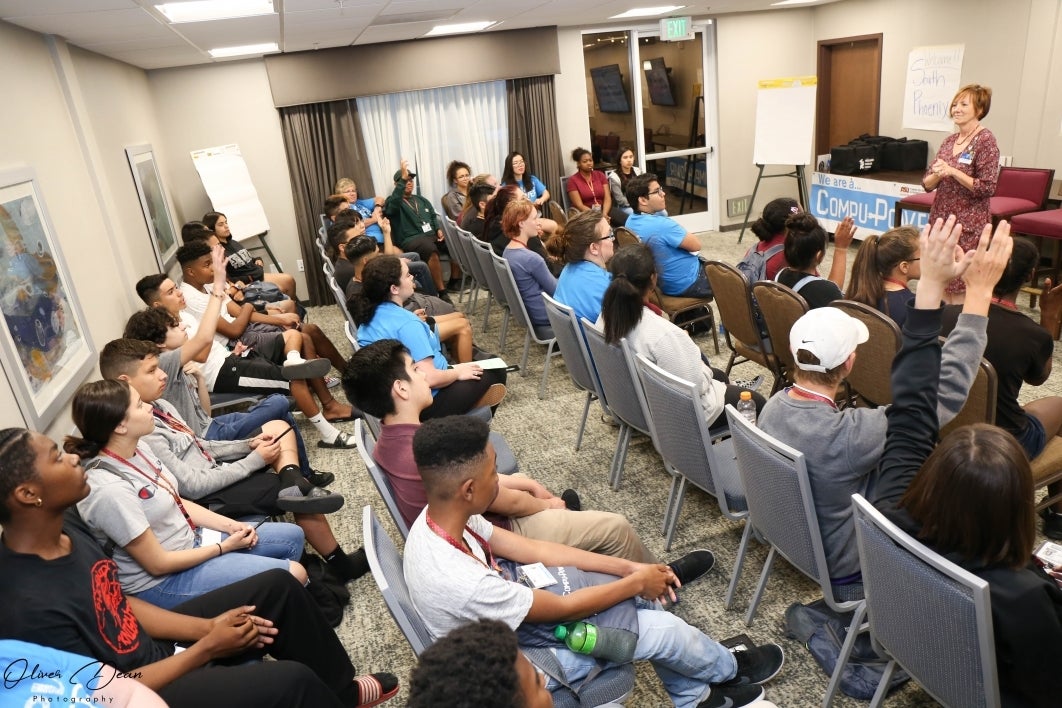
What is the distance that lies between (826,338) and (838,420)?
0.76ft

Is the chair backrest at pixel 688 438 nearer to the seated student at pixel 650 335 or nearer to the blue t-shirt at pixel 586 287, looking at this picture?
the seated student at pixel 650 335

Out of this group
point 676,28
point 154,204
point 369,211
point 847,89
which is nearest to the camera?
point 154,204

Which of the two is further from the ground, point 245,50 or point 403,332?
point 245,50

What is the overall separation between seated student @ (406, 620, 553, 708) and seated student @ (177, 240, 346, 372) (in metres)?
3.33

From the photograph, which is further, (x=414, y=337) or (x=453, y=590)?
(x=414, y=337)

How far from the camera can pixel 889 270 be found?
3031mm

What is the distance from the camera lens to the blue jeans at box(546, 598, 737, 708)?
1693 millimetres

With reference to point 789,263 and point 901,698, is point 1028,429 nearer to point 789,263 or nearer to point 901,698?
point 901,698

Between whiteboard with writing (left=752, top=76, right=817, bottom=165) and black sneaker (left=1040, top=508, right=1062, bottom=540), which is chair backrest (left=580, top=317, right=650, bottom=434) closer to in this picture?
black sneaker (left=1040, top=508, right=1062, bottom=540)

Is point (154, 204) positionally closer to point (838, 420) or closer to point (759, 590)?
point (759, 590)

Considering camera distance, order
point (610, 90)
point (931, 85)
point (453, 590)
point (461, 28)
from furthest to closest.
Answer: point (610, 90), point (931, 85), point (461, 28), point (453, 590)

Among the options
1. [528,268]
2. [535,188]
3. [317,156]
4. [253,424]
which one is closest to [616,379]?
[528,268]

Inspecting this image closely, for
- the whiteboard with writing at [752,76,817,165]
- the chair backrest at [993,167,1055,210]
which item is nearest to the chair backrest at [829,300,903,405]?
the chair backrest at [993,167,1055,210]

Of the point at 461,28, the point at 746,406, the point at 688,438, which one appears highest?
the point at 461,28
